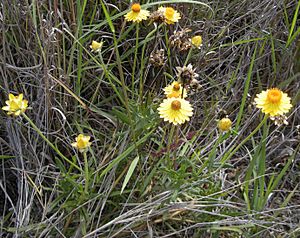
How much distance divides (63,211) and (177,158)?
0.25 meters

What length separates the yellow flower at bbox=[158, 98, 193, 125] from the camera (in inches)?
37.3

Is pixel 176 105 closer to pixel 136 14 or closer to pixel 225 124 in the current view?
pixel 225 124

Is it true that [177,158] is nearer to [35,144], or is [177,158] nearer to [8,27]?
[35,144]

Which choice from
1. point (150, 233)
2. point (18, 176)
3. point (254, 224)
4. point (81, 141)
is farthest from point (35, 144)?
point (254, 224)

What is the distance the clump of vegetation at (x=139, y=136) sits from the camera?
3.25ft

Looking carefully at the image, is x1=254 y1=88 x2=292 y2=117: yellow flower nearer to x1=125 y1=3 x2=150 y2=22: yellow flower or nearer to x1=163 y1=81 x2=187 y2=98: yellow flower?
x1=163 y1=81 x2=187 y2=98: yellow flower

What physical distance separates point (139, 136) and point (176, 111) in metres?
0.15

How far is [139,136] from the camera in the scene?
108 cm

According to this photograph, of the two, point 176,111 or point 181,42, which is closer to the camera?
point 176,111

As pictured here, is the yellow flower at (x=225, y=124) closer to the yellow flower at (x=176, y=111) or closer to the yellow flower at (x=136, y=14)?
the yellow flower at (x=176, y=111)

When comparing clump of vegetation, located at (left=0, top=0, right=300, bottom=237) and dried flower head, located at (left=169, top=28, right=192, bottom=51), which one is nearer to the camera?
clump of vegetation, located at (left=0, top=0, right=300, bottom=237)

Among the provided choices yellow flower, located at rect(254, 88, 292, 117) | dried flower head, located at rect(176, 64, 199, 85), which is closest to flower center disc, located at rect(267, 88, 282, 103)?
yellow flower, located at rect(254, 88, 292, 117)

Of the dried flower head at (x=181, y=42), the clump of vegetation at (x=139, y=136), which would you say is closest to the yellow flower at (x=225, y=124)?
the clump of vegetation at (x=139, y=136)

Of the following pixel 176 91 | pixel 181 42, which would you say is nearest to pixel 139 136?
pixel 176 91
